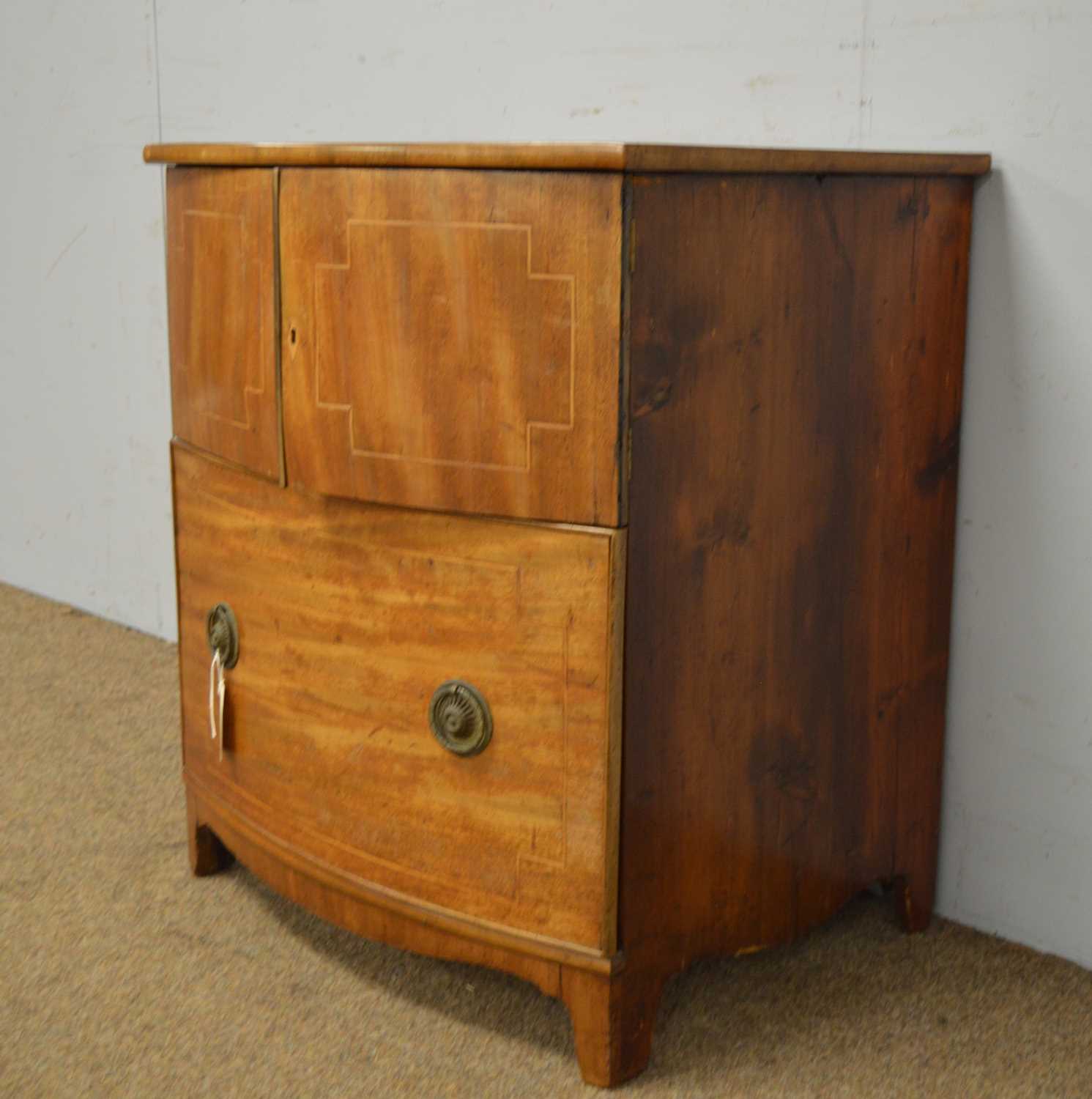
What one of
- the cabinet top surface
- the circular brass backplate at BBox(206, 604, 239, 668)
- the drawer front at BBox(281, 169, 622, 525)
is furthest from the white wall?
the circular brass backplate at BBox(206, 604, 239, 668)

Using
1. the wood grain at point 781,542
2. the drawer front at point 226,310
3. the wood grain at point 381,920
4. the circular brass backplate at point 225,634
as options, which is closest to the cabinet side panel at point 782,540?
the wood grain at point 781,542

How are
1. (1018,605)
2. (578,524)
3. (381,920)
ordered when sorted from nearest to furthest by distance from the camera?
(578,524) < (381,920) < (1018,605)

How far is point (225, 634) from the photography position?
5.71ft

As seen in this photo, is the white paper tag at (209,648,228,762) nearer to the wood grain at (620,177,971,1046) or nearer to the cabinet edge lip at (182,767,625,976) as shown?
the cabinet edge lip at (182,767,625,976)

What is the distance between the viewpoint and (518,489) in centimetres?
141

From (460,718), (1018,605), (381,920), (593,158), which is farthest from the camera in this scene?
(1018,605)

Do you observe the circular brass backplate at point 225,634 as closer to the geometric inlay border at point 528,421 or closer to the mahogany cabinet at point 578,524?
the mahogany cabinet at point 578,524

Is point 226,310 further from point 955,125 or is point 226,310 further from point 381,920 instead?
point 955,125

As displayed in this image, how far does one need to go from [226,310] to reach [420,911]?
0.66m

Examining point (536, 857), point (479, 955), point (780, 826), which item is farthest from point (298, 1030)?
point (780, 826)

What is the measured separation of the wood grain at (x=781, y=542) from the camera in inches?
54.9

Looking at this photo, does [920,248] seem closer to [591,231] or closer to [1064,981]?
[591,231]

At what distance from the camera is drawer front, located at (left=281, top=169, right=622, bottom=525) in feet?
4.40

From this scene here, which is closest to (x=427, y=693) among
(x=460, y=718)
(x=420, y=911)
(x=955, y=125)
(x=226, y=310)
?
(x=460, y=718)
